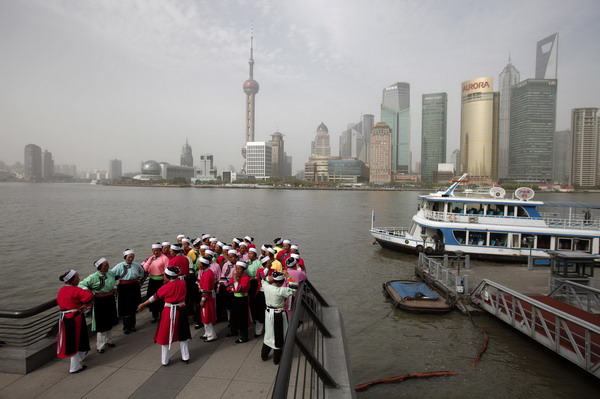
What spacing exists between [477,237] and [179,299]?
2470 centimetres

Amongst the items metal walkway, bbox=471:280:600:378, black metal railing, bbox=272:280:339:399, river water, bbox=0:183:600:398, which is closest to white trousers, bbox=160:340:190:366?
black metal railing, bbox=272:280:339:399

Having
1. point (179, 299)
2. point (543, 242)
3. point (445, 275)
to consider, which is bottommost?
point (445, 275)

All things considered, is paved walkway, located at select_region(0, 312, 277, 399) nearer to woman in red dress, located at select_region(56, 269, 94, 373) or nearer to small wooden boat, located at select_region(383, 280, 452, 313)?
woman in red dress, located at select_region(56, 269, 94, 373)

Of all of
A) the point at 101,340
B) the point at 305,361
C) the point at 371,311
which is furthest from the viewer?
the point at 371,311

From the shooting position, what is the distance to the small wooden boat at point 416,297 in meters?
15.3

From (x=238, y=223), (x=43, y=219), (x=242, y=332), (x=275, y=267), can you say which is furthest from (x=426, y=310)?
(x=43, y=219)

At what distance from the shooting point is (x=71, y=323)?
6.36 meters

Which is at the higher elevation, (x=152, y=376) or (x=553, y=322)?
(x=152, y=376)

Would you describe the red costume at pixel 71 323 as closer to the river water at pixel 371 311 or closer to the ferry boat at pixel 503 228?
the river water at pixel 371 311

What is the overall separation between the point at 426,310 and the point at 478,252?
12.6 meters

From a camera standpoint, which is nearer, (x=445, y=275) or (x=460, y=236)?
(x=445, y=275)

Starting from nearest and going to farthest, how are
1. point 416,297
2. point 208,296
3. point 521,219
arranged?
point 208,296 → point 416,297 → point 521,219

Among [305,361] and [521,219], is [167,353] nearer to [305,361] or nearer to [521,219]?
[305,361]

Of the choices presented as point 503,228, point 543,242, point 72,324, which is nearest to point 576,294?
point 503,228
